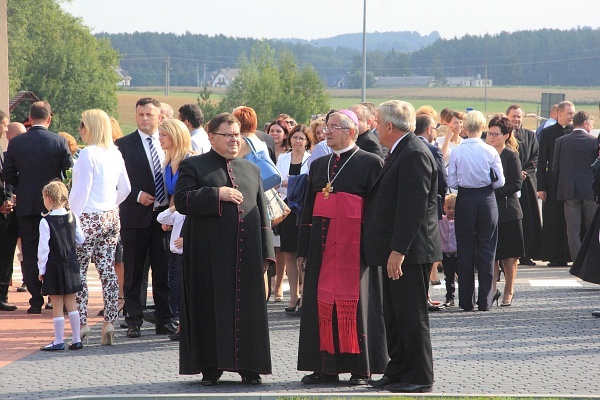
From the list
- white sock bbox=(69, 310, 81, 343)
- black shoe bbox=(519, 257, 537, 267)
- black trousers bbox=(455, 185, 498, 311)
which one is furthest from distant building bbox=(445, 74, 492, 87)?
white sock bbox=(69, 310, 81, 343)

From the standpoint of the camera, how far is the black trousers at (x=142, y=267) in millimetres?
9633

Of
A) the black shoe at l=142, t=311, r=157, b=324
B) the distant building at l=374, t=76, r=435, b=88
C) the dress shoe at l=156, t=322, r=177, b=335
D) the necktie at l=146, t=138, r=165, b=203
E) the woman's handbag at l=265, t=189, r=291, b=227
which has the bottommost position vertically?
the dress shoe at l=156, t=322, r=177, b=335

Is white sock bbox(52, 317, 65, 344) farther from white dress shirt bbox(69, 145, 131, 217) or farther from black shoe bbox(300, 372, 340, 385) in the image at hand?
black shoe bbox(300, 372, 340, 385)

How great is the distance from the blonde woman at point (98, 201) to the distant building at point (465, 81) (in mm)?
144373

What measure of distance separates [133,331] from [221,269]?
8.46ft

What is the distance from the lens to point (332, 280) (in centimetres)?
735

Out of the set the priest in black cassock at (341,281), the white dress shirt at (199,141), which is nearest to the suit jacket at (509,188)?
the white dress shirt at (199,141)

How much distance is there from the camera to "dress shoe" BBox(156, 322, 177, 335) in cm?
977

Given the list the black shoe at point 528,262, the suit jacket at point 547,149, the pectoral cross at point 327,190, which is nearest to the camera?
the pectoral cross at point 327,190

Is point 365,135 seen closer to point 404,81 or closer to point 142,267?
point 142,267

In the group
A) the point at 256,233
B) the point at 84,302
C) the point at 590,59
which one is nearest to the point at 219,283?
the point at 256,233

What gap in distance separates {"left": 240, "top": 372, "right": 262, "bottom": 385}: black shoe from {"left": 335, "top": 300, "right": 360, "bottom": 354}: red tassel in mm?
650

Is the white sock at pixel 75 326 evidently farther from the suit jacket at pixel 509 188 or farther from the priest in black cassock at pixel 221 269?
the suit jacket at pixel 509 188

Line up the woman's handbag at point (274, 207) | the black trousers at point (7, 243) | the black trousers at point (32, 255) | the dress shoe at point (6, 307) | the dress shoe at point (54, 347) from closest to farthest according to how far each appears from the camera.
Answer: the dress shoe at point (54, 347) < the woman's handbag at point (274, 207) < the black trousers at point (32, 255) < the dress shoe at point (6, 307) < the black trousers at point (7, 243)
